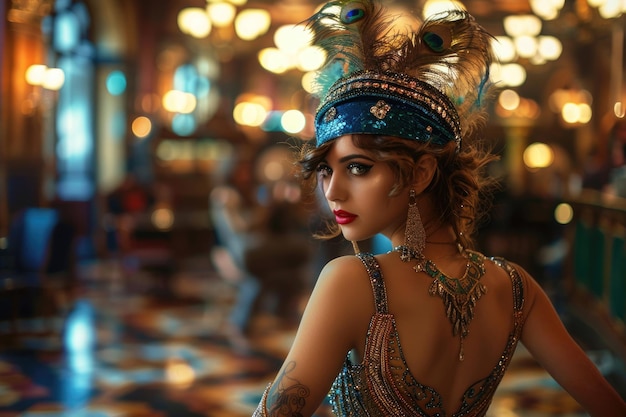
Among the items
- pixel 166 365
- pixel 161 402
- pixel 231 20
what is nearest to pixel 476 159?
pixel 161 402

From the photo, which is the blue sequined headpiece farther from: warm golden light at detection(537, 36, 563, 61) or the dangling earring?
warm golden light at detection(537, 36, 563, 61)

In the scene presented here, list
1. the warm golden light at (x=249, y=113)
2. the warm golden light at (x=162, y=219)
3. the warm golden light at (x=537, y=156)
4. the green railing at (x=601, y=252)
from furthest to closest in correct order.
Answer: the warm golden light at (x=537, y=156)
the warm golden light at (x=249, y=113)
the warm golden light at (x=162, y=219)
the green railing at (x=601, y=252)

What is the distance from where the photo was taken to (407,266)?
4.48 feet

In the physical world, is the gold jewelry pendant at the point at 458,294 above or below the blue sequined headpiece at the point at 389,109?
below

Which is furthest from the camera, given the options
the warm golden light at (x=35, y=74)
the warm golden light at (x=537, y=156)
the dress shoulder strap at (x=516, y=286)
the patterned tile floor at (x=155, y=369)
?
the warm golden light at (x=537, y=156)

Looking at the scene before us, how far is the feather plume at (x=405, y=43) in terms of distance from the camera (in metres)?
1.43

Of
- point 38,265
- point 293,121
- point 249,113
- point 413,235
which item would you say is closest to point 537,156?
point 293,121

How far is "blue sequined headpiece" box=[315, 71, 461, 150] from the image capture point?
1354mm

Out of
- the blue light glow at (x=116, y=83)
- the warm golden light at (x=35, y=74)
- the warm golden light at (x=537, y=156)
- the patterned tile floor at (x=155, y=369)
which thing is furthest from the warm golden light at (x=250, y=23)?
the warm golden light at (x=537, y=156)

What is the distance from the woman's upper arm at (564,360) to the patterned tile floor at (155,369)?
2970 millimetres

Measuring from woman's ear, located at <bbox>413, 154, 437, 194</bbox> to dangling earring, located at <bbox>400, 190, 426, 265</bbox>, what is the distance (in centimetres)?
2

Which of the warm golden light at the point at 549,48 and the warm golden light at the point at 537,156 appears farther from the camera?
the warm golden light at the point at 537,156

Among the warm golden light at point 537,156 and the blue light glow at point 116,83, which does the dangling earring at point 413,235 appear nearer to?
the blue light glow at point 116,83

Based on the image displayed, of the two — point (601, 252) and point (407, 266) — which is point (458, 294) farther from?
point (601, 252)
